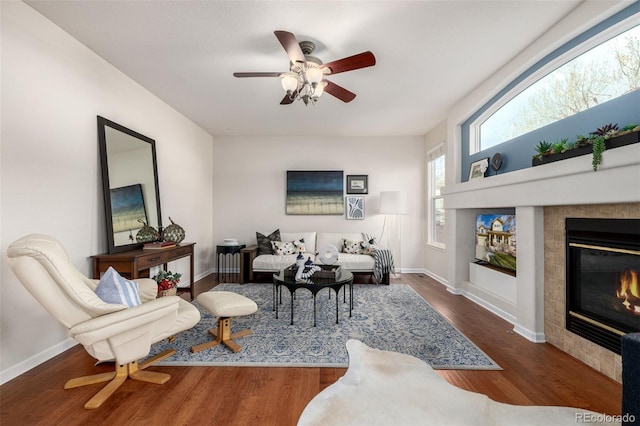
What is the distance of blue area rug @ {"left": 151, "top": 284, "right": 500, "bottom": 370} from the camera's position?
2203mm

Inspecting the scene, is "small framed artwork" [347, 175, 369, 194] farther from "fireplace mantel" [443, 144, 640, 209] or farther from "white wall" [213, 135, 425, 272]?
"fireplace mantel" [443, 144, 640, 209]

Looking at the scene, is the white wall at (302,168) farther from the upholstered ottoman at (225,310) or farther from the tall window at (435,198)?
the upholstered ottoman at (225,310)

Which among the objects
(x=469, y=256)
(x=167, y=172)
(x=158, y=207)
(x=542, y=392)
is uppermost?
(x=167, y=172)

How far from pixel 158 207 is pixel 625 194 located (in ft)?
15.0

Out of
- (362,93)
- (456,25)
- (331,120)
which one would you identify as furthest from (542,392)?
(331,120)

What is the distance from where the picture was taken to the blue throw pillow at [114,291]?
186 centimetres

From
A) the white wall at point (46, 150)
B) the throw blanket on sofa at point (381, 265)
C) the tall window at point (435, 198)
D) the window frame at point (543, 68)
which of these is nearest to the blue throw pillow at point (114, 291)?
the white wall at point (46, 150)

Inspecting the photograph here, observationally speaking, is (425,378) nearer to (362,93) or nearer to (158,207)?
(362,93)

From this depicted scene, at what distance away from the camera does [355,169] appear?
5.54 metres

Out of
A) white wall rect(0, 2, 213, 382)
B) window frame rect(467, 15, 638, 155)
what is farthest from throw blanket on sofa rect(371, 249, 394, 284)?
white wall rect(0, 2, 213, 382)

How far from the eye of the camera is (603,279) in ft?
6.90

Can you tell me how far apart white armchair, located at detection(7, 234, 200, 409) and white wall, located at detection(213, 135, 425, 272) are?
145 inches

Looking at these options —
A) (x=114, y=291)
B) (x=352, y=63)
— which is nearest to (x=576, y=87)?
(x=352, y=63)

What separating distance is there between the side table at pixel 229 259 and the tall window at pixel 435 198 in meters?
3.66
